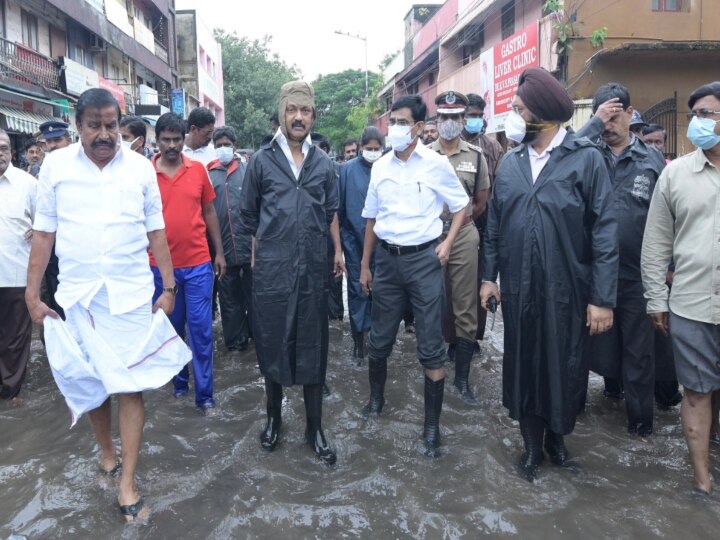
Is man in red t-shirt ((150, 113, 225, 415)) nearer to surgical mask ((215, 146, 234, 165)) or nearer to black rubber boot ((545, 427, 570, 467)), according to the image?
surgical mask ((215, 146, 234, 165))

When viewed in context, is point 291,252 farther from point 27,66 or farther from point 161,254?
point 27,66

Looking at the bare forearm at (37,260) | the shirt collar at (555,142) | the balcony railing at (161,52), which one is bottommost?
the bare forearm at (37,260)

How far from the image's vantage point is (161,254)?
11.1ft

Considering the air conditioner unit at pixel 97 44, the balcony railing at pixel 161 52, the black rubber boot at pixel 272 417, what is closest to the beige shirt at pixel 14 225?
the black rubber boot at pixel 272 417

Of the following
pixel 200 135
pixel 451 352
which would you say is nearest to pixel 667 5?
pixel 451 352

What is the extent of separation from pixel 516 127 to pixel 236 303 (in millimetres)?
3607

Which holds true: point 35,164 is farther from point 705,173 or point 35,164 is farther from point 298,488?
point 705,173

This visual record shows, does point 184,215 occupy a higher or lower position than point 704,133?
lower

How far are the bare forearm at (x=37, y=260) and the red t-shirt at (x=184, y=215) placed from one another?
1184 millimetres

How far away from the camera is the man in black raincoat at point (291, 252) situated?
11.9 ft

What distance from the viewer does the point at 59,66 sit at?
16844 millimetres

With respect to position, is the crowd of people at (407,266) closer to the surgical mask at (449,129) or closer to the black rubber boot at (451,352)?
the surgical mask at (449,129)

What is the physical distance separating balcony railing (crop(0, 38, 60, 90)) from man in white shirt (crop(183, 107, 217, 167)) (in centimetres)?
1025

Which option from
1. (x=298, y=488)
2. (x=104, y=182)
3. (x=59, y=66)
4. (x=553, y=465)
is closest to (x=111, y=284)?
(x=104, y=182)
